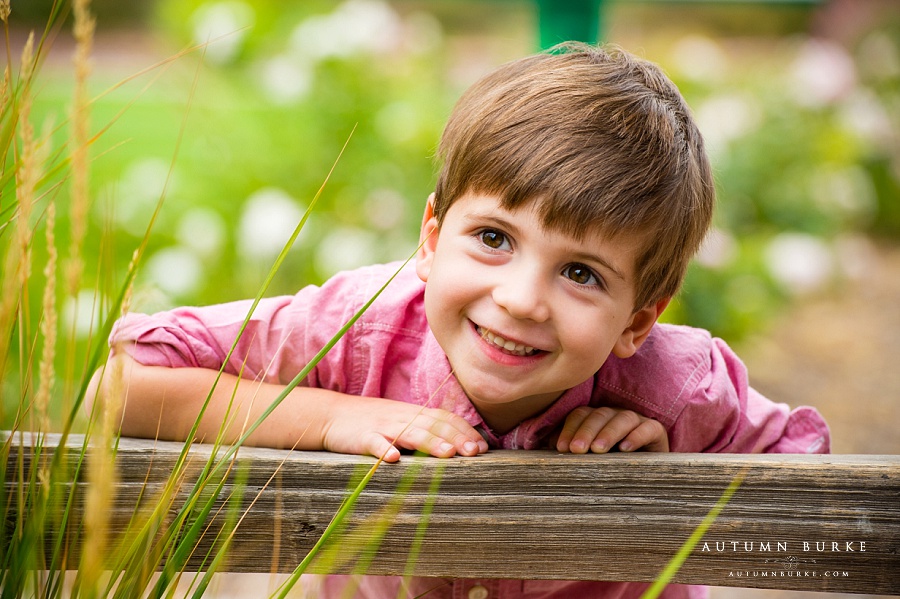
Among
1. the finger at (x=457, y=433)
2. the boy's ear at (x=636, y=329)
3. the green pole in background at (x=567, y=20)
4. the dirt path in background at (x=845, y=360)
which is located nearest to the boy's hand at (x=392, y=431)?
the finger at (x=457, y=433)

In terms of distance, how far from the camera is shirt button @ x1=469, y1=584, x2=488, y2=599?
1.64 m

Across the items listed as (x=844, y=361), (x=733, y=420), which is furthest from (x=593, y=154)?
(x=844, y=361)

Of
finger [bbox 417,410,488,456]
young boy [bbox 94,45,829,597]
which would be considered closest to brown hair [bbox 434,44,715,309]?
young boy [bbox 94,45,829,597]

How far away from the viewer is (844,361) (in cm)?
480

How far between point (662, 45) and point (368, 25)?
3041 millimetres

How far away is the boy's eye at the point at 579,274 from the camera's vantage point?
1.48 m

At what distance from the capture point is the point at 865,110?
568 centimetres

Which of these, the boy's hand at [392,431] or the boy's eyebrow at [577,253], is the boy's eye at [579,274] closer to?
the boy's eyebrow at [577,253]

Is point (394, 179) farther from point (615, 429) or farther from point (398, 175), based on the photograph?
point (615, 429)

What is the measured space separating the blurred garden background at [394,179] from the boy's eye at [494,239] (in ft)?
5.16

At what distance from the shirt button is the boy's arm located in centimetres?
35

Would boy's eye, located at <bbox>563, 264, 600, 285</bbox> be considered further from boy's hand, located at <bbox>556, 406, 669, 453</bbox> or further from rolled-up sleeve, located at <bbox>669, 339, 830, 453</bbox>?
rolled-up sleeve, located at <bbox>669, 339, 830, 453</bbox>

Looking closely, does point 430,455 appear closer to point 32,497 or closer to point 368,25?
point 32,497

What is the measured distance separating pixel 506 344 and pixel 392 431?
226 mm
